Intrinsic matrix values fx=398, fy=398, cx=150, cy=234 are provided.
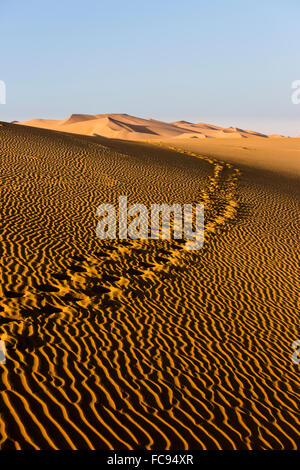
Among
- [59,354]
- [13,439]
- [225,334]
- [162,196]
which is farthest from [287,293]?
[162,196]

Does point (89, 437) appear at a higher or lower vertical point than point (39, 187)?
lower

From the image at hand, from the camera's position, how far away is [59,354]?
6.63m

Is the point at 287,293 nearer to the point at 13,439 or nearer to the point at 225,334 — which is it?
the point at 225,334

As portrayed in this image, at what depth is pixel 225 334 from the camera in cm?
821

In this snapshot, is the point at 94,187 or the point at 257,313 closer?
the point at 257,313

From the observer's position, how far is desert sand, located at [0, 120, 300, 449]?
5.41 metres

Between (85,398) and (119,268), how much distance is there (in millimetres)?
5461

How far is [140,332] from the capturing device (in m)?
7.78

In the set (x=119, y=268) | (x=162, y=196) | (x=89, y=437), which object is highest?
(x=162, y=196)

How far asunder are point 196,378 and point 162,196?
44.5ft

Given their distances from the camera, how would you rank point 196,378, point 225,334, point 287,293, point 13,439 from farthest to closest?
point 287,293
point 225,334
point 196,378
point 13,439

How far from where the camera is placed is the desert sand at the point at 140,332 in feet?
17.7
